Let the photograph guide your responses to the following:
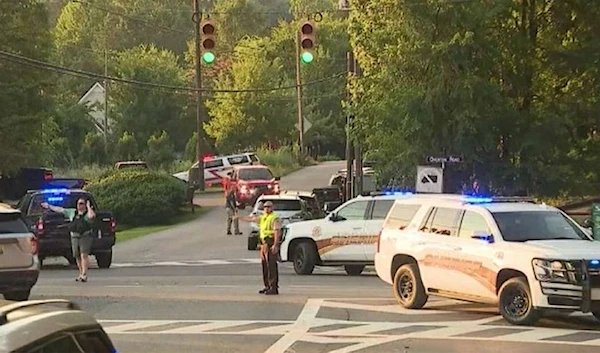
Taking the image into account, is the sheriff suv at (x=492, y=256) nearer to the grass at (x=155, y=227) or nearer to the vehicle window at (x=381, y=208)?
the vehicle window at (x=381, y=208)

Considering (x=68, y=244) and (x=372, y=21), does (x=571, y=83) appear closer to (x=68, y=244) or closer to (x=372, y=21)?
(x=372, y=21)

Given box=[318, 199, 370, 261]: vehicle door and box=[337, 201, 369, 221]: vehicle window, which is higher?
box=[337, 201, 369, 221]: vehicle window

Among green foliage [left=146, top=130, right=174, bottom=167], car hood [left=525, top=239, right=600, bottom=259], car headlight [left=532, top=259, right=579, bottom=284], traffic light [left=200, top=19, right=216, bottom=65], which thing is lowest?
car headlight [left=532, top=259, right=579, bottom=284]

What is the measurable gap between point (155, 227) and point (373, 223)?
Result: 2111cm

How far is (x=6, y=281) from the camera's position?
642 inches

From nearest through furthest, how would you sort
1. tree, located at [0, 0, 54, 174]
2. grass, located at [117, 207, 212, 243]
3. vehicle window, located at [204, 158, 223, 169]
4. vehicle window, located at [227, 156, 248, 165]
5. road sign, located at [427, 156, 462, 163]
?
road sign, located at [427, 156, 462, 163]
grass, located at [117, 207, 212, 243]
tree, located at [0, 0, 54, 174]
vehicle window, located at [204, 158, 223, 169]
vehicle window, located at [227, 156, 248, 165]

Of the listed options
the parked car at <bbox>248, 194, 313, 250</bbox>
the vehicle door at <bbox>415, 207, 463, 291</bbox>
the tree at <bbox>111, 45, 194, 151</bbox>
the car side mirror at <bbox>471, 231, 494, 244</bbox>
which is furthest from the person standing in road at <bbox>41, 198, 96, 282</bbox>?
the tree at <bbox>111, 45, 194, 151</bbox>

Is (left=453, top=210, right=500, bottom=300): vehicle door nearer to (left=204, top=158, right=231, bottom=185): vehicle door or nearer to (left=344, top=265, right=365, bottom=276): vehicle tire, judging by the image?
(left=344, top=265, right=365, bottom=276): vehicle tire

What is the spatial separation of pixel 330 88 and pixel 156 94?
705 inches

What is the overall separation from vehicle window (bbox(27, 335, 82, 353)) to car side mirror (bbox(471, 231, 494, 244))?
11822 millimetres

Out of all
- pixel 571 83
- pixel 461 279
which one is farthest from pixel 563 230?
pixel 571 83

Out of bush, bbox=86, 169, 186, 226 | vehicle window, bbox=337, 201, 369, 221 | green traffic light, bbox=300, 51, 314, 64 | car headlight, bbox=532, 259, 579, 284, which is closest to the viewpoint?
car headlight, bbox=532, 259, 579, 284

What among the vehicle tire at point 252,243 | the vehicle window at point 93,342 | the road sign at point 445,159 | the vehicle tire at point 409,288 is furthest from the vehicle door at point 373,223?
the vehicle window at point 93,342

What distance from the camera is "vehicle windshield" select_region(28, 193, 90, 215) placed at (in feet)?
89.5
